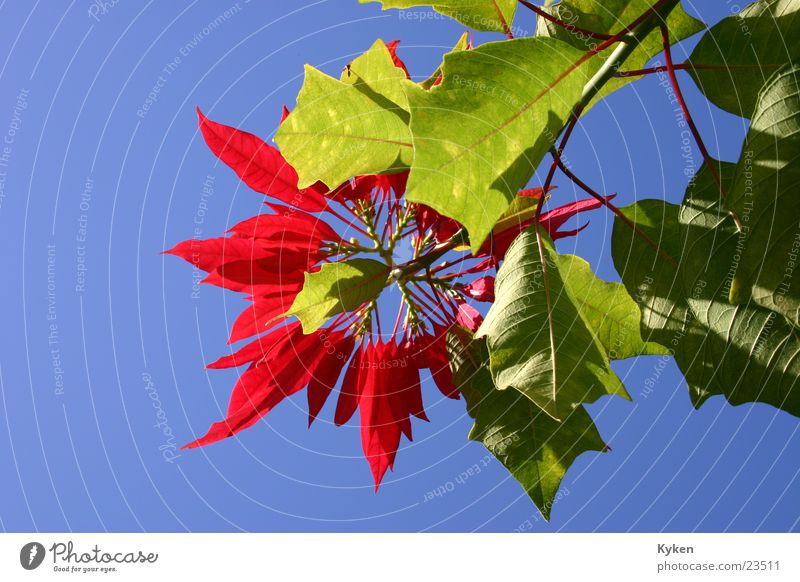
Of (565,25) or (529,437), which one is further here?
(529,437)

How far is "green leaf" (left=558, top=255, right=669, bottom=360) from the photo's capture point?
559 millimetres

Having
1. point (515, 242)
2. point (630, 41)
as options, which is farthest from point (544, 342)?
point (630, 41)

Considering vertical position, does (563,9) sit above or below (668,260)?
above

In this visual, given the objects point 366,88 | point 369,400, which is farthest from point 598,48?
point 369,400

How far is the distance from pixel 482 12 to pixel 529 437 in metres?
0.35

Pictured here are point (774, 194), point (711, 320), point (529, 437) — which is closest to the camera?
point (774, 194)

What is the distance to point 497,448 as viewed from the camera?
611 millimetres

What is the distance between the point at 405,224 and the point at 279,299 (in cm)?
14

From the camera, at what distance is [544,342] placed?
0.50 metres

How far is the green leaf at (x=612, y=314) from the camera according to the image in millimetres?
559

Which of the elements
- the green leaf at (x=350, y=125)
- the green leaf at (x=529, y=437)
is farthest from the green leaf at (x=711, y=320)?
the green leaf at (x=350, y=125)

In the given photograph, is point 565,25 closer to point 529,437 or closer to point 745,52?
point 745,52

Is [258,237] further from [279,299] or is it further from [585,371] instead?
[585,371]

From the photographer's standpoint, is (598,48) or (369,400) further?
(369,400)
